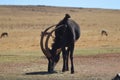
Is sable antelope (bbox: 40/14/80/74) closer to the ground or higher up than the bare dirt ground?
higher up

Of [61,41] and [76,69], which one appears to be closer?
[61,41]

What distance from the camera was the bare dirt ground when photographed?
1772 centimetres

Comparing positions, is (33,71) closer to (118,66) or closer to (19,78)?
(19,78)

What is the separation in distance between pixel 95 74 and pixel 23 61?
5871 mm

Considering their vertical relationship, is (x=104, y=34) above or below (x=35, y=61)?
above

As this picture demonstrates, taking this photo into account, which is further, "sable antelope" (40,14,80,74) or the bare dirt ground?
"sable antelope" (40,14,80,74)

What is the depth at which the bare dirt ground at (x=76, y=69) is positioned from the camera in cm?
1772

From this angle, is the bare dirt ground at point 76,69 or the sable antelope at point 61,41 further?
the sable antelope at point 61,41

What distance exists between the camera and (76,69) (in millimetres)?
20266

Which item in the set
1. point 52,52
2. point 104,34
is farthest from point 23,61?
point 104,34

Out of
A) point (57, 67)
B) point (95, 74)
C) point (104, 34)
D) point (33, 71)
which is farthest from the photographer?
point (104, 34)

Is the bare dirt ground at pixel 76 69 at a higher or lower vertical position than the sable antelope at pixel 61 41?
lower

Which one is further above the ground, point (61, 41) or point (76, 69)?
point (61, 41)

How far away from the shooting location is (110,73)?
18938 mm
